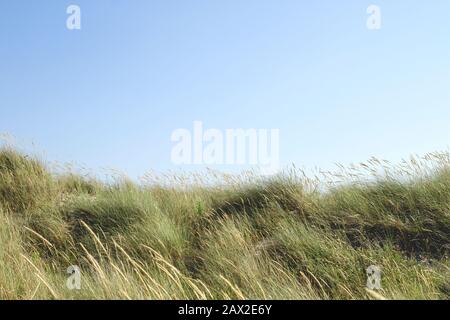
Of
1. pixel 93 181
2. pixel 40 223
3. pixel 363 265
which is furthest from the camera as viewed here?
pixel 93 181

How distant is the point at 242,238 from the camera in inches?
226

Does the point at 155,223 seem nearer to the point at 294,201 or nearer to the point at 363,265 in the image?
the point at 294,201

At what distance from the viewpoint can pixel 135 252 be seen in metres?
5.87

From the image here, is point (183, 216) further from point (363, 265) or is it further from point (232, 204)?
point (363, 265)

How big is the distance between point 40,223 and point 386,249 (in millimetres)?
5131

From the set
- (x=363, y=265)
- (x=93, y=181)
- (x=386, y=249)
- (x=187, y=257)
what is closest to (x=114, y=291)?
(x=187, y=257)

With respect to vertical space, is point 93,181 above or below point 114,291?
below

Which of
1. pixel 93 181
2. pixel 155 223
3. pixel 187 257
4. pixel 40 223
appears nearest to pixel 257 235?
pixel 187 257

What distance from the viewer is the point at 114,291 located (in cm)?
345

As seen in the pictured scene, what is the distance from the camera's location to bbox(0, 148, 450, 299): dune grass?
4.26m

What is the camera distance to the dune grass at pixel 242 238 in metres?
4.26

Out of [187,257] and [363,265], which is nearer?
[363,265]
